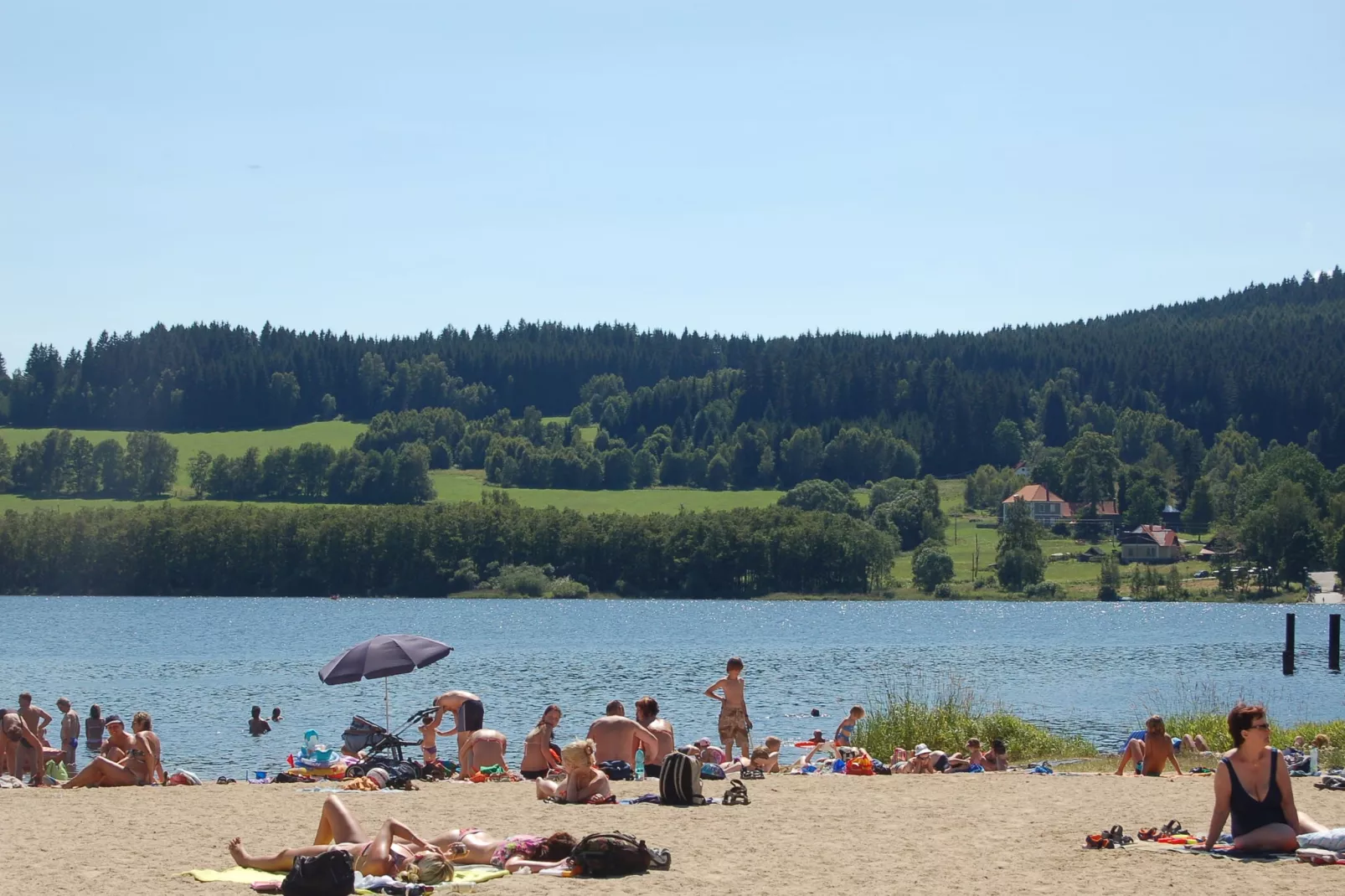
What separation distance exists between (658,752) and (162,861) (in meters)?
7.17

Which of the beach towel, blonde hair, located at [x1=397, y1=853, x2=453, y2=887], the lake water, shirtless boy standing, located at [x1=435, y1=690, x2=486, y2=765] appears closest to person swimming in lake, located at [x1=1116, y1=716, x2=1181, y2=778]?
shirtless boy standing, located at [x1=435, y1=690, x2=486, y2=765]

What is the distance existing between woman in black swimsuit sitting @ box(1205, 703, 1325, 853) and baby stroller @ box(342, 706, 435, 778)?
32.7ft

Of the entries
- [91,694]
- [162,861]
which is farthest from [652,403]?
[162,861]

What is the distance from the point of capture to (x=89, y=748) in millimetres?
25281

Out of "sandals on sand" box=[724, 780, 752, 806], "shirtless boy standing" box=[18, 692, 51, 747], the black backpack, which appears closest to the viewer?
the black backpack

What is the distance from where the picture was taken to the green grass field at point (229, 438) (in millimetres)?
161625

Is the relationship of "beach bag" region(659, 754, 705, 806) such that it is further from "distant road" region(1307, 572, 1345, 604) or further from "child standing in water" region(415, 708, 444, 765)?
"distant road" region(1307, 572, 1345, 604)

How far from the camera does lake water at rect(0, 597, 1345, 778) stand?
3644 cm

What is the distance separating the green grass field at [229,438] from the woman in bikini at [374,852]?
482 feet

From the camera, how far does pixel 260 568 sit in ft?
393

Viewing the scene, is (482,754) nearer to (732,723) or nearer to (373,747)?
(373,747)

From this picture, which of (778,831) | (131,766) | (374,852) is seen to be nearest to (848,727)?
(778,831)

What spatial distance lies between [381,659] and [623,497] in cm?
12537

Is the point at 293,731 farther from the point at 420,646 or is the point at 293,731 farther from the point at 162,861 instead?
the point at 162,861
